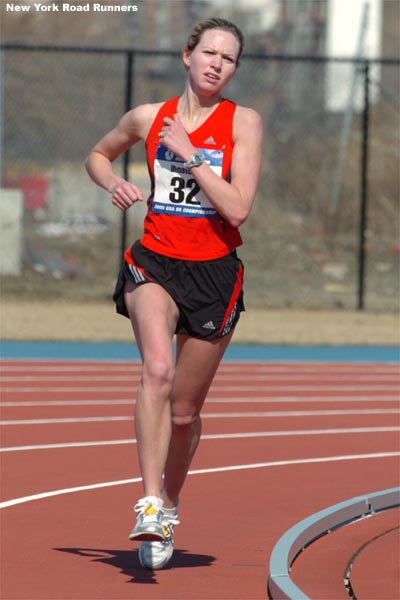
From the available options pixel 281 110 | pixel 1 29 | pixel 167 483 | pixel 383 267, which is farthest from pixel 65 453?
pixel 1 29

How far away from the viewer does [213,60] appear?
6426 mm

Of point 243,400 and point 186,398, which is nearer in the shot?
point 186,398

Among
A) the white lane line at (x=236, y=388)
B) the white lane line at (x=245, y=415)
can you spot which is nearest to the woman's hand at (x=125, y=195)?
the white lane line at (x=245, y=415)

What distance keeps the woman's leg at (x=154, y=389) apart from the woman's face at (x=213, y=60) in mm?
920

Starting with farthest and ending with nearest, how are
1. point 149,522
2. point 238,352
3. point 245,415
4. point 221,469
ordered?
1. point 238,352
2. point 245,415
3. point 221,469
4. point 149,522

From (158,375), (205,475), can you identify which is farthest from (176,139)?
(205,475)

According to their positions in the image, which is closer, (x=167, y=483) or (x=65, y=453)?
(x=167, y=483)

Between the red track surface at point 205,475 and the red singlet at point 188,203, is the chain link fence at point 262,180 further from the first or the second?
the red singlet at point 188,203

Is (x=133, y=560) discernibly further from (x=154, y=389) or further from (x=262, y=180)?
(x=262, y=180)

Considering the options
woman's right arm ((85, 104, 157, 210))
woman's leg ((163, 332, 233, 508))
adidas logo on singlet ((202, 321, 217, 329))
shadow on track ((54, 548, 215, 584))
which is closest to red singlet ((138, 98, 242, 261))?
woman's right arm ((85, 104, 157, 210))

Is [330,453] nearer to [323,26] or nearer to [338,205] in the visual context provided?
[338,205]

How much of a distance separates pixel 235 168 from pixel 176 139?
0.32 m

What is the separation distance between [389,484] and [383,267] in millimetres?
16411

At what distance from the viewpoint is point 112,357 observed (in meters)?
15.4
